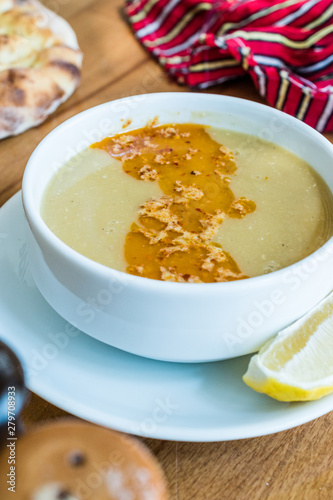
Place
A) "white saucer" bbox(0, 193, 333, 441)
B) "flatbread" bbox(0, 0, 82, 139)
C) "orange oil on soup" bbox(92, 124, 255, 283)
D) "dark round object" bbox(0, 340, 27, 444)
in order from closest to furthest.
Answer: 1. "dark round object" bbox(0, 340, 27, 444)
2. "white saucer" bbox(0, 193, 333, 441)
3. "orange oil on soup" bbox(92, 124, 255, 283)
4. "flatbread" bbox(0, 0, 82, 139)

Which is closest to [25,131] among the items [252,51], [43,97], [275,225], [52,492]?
[43,97]

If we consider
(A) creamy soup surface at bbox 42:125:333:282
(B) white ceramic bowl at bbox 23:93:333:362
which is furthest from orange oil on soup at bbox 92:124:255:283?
(B) white ceramic bowl at bbox 23:93:333:362

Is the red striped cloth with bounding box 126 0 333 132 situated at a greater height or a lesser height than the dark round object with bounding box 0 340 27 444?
lesser

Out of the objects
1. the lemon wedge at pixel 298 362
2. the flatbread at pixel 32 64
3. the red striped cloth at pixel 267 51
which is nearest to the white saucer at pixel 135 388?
the lemon wedge at pixel 298 362

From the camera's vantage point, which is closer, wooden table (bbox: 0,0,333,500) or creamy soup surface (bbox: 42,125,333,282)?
wooden table (bbox: 0,0,333,500)

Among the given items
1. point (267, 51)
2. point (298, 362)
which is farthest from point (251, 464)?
point (267, 51)

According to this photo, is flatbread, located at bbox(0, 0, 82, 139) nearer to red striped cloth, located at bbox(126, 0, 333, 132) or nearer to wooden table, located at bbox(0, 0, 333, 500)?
red striped cloth, located at bbox(126, 0, 333, 132)

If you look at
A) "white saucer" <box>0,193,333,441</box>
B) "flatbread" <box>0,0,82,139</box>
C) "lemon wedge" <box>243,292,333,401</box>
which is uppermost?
"lemon wedge" <box>243,292,333,401</box>
